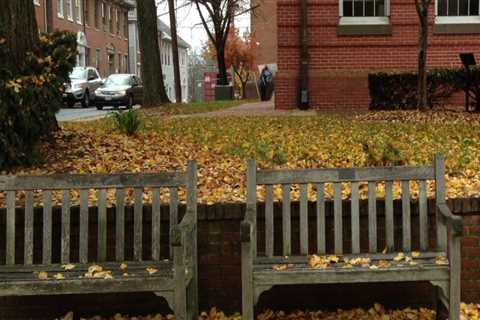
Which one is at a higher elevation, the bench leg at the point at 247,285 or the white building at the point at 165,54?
the white building at the point at 165,54

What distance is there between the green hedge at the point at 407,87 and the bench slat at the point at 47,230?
11413 millimetres

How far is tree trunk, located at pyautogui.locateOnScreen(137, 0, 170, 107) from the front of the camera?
20891 millimetres

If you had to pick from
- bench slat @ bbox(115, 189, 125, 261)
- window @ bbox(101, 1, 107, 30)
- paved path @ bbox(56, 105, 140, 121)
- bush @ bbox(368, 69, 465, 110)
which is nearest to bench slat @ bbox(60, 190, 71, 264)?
bench slat @ bbox(115, 189, 125, 261)

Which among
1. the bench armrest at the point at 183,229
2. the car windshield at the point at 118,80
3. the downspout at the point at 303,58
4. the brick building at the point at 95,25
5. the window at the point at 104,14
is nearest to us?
the bench armrest at the point at 183,229

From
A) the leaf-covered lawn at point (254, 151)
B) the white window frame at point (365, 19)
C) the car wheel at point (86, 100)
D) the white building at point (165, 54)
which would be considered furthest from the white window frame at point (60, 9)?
the leaf-covered lawn at point (254, 151)

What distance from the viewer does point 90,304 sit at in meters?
4.67

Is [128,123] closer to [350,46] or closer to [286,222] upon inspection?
[286,222]

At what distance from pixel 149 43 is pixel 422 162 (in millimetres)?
15639

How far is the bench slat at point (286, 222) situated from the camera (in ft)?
14.5

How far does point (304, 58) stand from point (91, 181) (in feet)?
40.1

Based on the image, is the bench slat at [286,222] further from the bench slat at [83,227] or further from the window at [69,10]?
the window at [69,10]

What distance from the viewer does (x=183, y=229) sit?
13.1 feet

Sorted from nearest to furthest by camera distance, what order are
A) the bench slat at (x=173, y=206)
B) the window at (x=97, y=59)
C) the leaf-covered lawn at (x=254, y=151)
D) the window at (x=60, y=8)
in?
the bench slat at (x=173, y=206)
the leaf-covered lawn at (x=254, y=151)
the window at (x=60, y=8)
the window at (x=97, y=59)

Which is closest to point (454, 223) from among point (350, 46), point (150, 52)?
point (350, 46)
